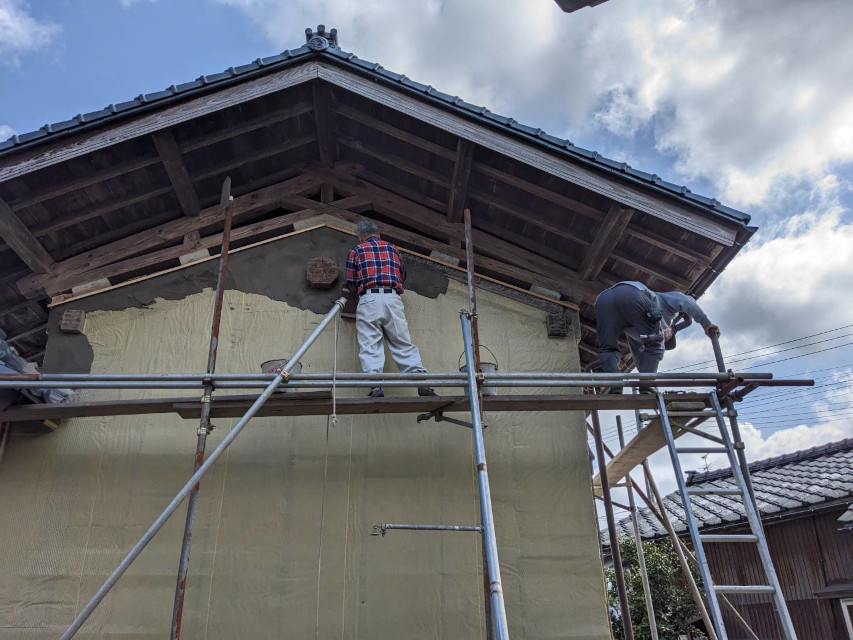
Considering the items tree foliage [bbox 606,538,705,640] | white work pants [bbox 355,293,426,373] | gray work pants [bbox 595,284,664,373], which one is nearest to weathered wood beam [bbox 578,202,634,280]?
gray work pants [bbox 595,284,664,373]

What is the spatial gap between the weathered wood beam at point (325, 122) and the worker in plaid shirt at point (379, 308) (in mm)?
1291

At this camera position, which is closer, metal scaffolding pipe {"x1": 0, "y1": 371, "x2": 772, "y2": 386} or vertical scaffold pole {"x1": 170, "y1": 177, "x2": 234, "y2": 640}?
vertical scaffold pole {"x1": 170, "y1": 177, "x2": 234, "y2": 640}

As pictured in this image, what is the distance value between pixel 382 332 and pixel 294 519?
1704mm

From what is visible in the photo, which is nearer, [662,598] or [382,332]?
[382,332]

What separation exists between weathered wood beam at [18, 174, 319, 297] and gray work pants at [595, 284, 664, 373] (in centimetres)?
320

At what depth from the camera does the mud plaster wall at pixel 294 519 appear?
490 cm

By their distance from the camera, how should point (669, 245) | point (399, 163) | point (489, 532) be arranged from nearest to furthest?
point (489, 532)
point (669, 245)
point (399, 163)

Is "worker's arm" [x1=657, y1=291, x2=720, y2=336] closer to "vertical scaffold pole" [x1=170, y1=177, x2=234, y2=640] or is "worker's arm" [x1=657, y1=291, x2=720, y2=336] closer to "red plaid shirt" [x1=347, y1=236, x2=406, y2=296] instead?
"red plaid shirt" [x1=347, y1=236, x2=406, y2=296]

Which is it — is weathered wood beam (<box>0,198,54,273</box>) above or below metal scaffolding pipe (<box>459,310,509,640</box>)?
above

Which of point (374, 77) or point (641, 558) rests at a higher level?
point (374, 77)

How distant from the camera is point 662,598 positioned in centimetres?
1032

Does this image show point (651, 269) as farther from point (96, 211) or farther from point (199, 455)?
point (96, 211)

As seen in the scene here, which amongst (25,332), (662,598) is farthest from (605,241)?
(662,598)

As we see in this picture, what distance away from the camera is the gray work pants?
5.51 m
